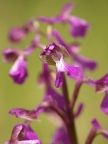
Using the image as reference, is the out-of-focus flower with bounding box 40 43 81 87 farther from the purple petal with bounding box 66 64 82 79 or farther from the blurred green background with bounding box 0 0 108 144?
the blurred green background with bounding box 0 0 108 144

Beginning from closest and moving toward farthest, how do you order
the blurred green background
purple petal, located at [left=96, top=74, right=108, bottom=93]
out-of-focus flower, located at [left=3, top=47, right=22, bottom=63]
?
purple petal, located at [left=96, top=74, right=108, bottom=93] → out-of-focus flower, located at [left=3, top=47, right=22, bottom=63] → the blurred green background

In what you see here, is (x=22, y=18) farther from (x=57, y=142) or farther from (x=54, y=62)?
(x=54, y=62)

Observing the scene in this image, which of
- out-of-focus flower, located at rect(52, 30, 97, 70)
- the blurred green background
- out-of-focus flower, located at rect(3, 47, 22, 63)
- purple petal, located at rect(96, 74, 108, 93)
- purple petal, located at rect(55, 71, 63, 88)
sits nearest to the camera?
purple petal, located at rect(55, 71, 63, 88)

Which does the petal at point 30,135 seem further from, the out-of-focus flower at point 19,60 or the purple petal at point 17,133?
the out-of-focus flower at point 19,60

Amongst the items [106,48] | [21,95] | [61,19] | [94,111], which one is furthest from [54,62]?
[106,48]

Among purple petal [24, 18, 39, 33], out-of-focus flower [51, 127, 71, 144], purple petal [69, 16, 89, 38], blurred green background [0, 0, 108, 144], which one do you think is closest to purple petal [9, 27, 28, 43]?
purple petal [24, 18, 39, 33]

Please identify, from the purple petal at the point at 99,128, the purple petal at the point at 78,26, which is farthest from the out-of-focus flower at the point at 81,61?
the purple petal at the point at 99,128

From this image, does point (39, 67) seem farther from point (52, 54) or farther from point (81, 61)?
point (52, 54)
